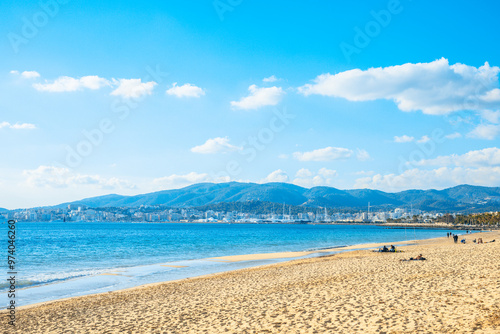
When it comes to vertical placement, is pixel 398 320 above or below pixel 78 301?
above

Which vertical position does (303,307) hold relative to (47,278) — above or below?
above

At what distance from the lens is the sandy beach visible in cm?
905

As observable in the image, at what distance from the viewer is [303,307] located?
441 inches

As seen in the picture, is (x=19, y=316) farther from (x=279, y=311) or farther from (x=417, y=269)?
(x=417, y=269)

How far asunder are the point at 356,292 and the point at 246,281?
22.4 ft

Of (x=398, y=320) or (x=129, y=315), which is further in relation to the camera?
(x=129, y=315)

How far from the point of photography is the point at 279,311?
434 inches

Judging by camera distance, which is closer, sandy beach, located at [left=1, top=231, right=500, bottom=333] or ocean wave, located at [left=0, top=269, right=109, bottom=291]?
sandy beach, located at [left=1, top=231, right=500, bottom=333]

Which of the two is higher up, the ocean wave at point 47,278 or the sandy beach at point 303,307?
the sandy beach at point 303,307

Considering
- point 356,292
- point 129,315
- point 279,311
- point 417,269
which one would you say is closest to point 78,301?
point 129,315

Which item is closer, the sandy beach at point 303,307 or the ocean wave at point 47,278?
the sandy beach at point 303,307

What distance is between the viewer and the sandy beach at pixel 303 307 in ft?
29.7

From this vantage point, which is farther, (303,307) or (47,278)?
(47,278)

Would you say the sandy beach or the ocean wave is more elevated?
the sandy beach
